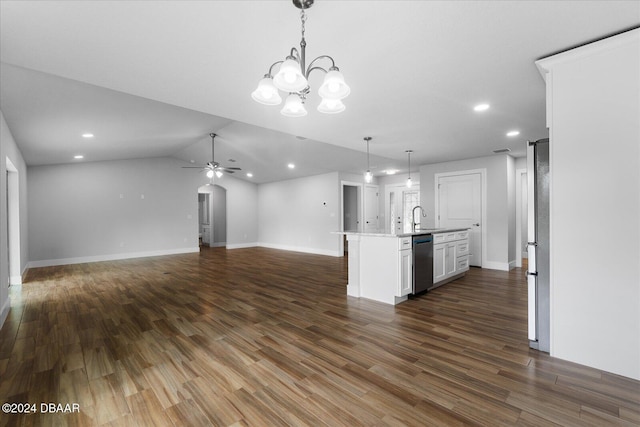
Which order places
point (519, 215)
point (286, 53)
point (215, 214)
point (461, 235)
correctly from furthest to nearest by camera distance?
1. point (215, 214)
2. point (519, 215)
3. point (461, 235)
4. point (286, 53)

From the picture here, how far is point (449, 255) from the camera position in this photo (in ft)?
16.3

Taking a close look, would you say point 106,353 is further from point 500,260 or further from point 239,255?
point 500,260

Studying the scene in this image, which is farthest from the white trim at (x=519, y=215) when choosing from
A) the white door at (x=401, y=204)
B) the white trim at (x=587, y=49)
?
the white trim at (x=587, y=49)

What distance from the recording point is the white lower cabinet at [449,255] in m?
4.60

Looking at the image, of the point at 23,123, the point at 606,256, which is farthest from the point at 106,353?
the point at 606,256

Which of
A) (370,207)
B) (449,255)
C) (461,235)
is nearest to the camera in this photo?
(449,255)

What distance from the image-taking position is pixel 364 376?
2.13 meters

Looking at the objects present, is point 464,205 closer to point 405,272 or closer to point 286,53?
point 405,272

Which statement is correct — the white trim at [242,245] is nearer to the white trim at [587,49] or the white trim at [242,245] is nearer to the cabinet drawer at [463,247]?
the cabinet drawer at [463,247]

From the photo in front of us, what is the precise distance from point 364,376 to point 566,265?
6.00 feet

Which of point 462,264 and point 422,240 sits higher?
point 422,240

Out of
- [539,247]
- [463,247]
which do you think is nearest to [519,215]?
[463,247]

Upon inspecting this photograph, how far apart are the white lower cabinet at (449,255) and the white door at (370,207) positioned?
3.82m

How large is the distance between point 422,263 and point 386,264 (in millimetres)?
660
